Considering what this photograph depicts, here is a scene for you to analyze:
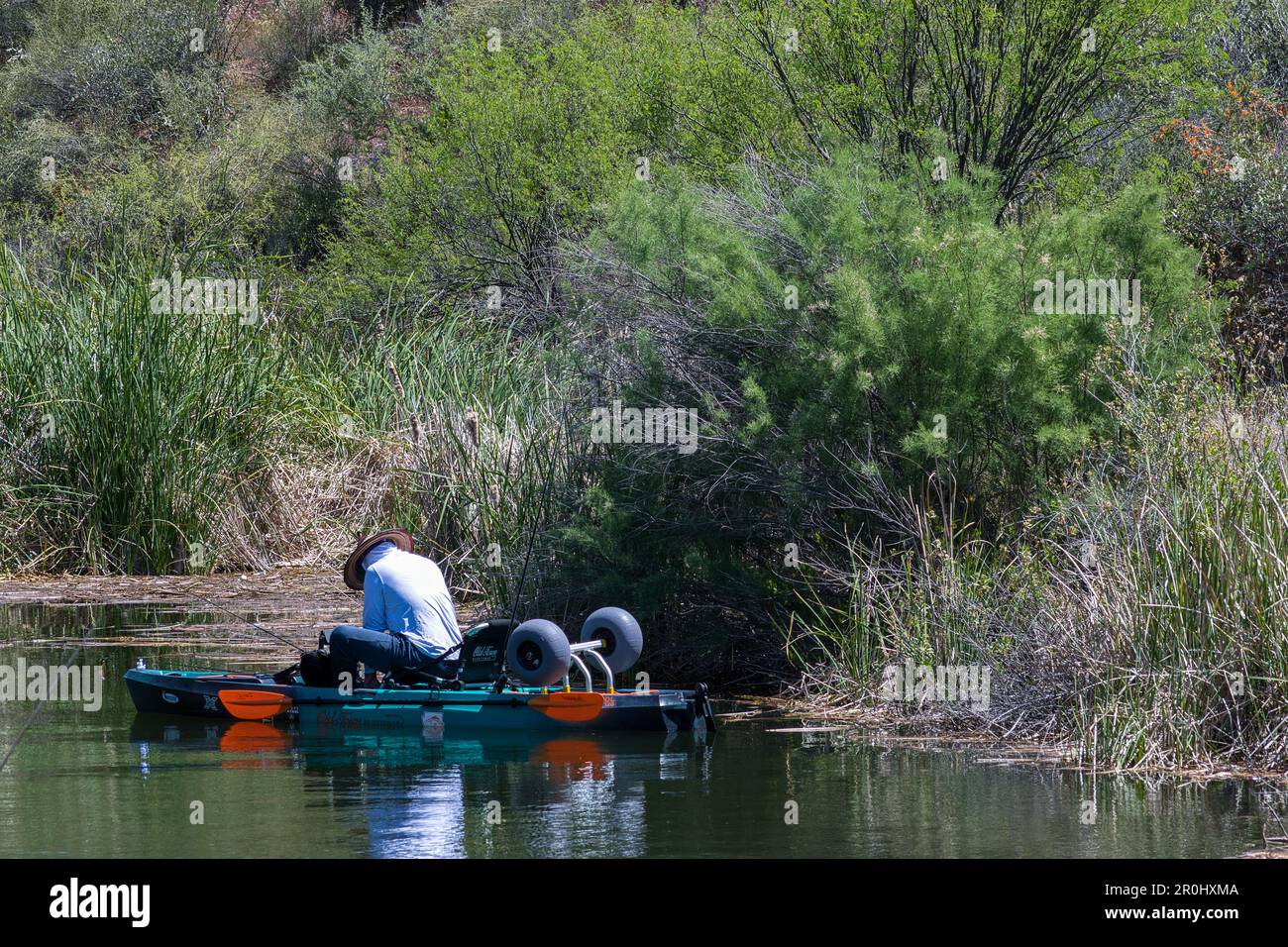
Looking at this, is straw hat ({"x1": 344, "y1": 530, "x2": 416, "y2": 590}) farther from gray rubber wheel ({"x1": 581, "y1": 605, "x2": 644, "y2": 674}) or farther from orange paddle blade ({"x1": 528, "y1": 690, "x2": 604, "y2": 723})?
orange paddle blade ({"x1": 528, "y1": 690, "x2": 604, "y2": 723})

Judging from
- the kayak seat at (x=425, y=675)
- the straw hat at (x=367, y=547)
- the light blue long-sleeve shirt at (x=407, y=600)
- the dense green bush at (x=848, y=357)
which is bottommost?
the kayak seat at (x=425, y=675)

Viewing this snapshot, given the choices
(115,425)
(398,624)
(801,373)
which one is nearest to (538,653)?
(398,624)

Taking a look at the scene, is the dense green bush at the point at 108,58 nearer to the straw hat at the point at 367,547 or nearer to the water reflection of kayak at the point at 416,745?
the straw hat at the point at 367,547

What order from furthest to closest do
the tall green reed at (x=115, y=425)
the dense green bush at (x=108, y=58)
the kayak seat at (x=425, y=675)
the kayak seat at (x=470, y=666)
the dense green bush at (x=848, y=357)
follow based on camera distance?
the dense green bush at (x=108, y=58), the tall green reed at (x=115, y=425), the dense green bush at (x=848, y=357), the kayak seat at (x=425, y=675), the kayak seat at (x=470, y=666)

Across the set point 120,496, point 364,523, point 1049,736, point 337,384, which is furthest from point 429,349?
point 1049,736

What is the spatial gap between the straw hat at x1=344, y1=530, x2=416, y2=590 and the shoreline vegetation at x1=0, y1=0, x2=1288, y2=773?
153 cm

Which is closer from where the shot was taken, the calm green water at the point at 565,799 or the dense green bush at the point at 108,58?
the calm green water at the point at 565,799

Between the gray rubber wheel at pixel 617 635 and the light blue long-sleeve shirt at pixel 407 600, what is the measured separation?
95cm

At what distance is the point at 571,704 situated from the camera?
10.5 meters

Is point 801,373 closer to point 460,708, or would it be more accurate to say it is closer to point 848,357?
point 848,357

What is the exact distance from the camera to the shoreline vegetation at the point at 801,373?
393 inches

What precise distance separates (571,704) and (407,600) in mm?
1295

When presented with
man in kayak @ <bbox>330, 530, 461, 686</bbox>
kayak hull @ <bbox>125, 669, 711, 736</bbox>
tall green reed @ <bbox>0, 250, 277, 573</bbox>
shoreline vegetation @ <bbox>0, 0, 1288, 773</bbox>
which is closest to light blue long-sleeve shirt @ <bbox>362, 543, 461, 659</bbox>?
man in kayak @ <bbox>330, 530, 461, 686</bbox>

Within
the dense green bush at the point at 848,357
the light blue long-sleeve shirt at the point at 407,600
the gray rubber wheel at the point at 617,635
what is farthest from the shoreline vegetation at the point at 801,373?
the light blue long-sleeve shirt at the point at 407,600
